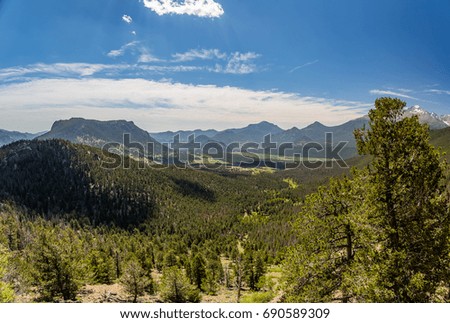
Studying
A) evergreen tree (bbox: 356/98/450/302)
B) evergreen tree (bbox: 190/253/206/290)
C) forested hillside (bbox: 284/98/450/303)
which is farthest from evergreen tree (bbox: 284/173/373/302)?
evergreen tree (bbox: 190/253/206/290)

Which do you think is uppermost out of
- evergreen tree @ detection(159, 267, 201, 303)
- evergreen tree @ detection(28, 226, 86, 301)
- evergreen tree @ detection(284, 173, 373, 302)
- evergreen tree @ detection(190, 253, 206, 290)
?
evergreen tree @ detection(284, 173, 373, 302)

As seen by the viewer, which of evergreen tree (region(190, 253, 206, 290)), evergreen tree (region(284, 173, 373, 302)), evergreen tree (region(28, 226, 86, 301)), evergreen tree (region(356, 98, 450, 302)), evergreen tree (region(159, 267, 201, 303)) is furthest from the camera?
evergreen tree (region(190, 253, 206, 290))

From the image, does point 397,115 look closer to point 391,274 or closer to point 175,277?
point 391,274

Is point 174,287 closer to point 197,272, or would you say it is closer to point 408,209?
point 197,272

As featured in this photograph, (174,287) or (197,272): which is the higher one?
(174,287)

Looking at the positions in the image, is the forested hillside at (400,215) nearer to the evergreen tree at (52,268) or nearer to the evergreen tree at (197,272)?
the evergreen tree at (52,268)

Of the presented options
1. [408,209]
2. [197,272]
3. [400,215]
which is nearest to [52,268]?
[197,272]

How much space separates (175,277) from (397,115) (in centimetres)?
4347

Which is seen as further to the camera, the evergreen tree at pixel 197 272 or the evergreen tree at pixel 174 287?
the evergreen tree at pixel 197 272

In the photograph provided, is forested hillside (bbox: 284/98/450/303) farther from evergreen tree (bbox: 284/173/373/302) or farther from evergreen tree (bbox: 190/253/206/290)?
evergreen tree (bbox: 190/253/206/290)

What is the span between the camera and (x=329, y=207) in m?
12.7

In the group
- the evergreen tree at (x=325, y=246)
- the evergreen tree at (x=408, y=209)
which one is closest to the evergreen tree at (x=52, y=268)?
the evergreen tree at (x=325, y=246)
